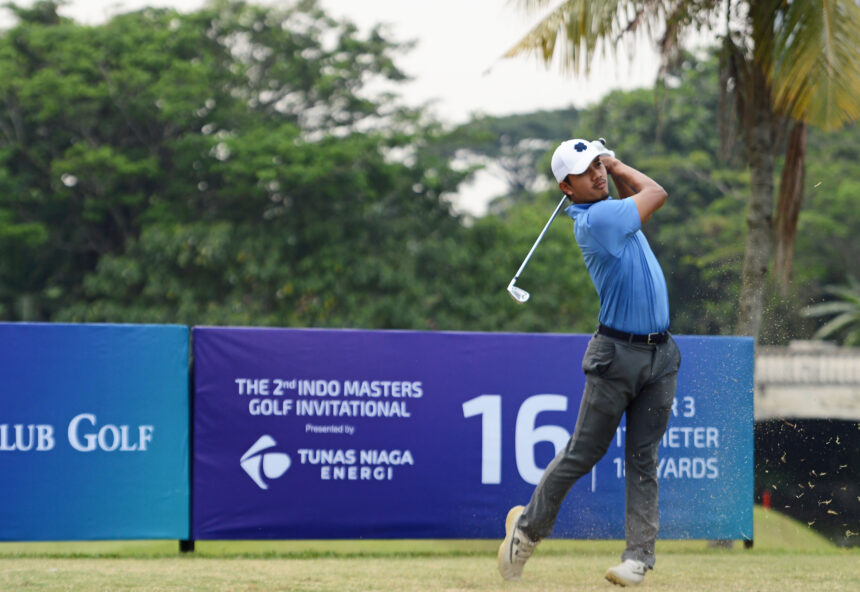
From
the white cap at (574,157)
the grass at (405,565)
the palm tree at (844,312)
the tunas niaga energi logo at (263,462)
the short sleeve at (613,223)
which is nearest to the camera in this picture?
the short sleeve at (613,223)

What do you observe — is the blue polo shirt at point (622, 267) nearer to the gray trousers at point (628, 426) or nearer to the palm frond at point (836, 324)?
the gray trousers at point (628, 426)

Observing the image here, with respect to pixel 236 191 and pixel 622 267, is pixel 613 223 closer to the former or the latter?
pixel 622 267

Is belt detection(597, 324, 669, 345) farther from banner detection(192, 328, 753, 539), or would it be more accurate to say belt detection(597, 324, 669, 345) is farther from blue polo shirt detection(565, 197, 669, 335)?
banner detection(192, 328, 753, 539)

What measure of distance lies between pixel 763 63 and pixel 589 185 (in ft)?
13.6

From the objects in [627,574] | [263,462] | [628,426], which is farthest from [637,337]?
[263,462]

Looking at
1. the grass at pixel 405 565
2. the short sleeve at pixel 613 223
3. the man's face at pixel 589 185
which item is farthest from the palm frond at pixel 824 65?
the short sleeve at pixel 613 223

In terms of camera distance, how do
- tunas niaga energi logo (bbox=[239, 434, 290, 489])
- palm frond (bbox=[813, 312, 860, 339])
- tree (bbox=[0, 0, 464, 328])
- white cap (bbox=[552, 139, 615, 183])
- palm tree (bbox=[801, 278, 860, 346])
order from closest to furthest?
white cap (bbox=[552, 139, 615, 183]) < tunas niaga energi logo (bbox=[239, 434, 290, 489]) < tree (bbox=[0, 0, 464, 328]) < palm tree (bbox=[801, 278, 860, 346]) < palm frond (bbox=[813, 312, 860, 339])

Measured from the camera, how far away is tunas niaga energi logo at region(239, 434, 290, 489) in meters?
6.57

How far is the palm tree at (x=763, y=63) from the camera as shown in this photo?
7.48 m

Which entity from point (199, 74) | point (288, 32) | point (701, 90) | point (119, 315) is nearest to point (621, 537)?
point (119, 315)

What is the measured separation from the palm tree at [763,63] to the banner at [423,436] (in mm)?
1834

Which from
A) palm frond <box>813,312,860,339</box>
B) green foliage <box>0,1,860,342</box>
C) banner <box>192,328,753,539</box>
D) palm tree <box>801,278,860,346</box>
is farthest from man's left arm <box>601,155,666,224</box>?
palm frond <box>813,312,860,339</box>

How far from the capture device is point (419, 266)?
2767 cm

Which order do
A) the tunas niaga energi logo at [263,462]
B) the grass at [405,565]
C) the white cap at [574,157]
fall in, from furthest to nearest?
the tunas niaga energi logo at [263,462] → the grass at [405,565] → the white cap at [574,157]
